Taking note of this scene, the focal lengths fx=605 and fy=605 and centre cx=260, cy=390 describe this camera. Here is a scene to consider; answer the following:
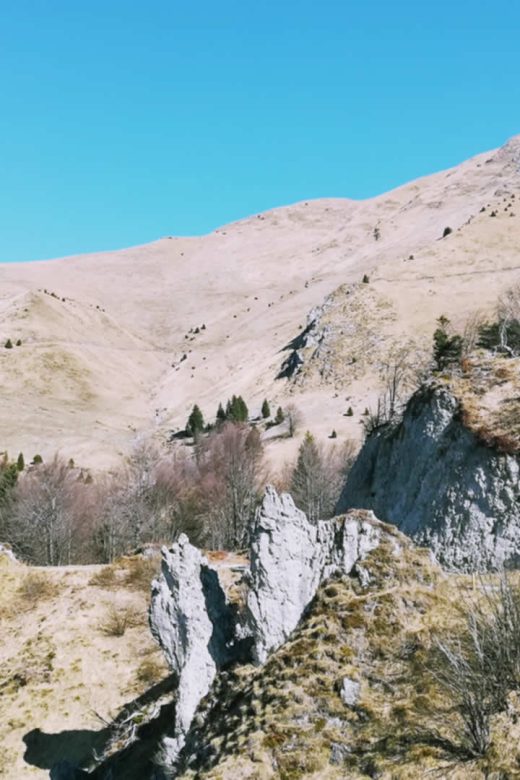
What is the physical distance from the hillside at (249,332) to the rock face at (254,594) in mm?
54879

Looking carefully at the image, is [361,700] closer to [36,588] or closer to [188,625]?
[188,625]

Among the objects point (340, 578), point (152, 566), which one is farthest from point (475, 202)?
point (340, 578)

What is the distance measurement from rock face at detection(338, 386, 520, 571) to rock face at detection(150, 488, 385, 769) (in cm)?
636

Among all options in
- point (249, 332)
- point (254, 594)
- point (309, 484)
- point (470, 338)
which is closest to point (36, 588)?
point (254, 594)

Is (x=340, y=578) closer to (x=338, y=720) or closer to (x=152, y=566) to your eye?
(x=338, y=720)

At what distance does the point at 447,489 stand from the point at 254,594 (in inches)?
478

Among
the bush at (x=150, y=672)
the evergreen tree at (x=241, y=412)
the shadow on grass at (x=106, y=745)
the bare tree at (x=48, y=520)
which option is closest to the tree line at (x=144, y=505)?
the bare tree at (x=48, y=520)

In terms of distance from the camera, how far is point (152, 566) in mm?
31391

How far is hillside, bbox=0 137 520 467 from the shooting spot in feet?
281

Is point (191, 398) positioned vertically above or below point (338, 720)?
above

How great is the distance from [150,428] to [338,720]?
90424mm

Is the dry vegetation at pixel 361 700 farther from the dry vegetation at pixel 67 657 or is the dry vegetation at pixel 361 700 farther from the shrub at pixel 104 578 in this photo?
the shrub at pixel 104 578

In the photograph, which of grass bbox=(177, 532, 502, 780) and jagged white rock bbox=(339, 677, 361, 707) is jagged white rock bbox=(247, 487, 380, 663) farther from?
jagged white rock bbox=(339, 677, 361, 707)

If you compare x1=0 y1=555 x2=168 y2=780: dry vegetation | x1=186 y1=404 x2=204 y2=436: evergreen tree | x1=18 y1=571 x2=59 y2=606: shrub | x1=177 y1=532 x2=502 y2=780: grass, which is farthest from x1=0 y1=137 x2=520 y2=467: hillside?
x1=177 y1=532 x2=502 y2=780: grass
